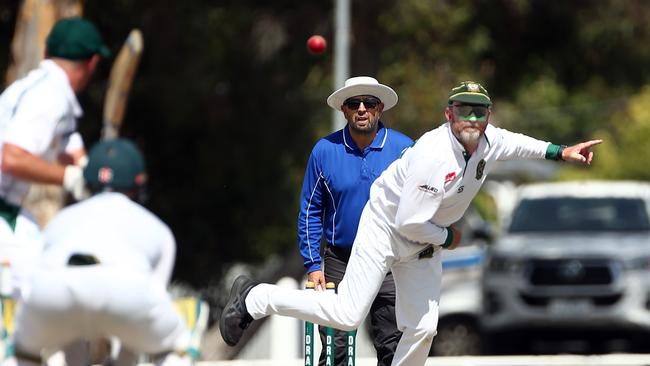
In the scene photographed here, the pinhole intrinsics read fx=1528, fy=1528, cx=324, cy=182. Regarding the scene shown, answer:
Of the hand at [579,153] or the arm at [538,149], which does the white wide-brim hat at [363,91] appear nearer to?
the arm at [538,149]

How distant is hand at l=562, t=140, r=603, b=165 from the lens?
27.4ft

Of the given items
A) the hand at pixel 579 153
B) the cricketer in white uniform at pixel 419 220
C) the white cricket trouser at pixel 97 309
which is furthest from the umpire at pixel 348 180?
the white cricket trouser at pixel 97 309

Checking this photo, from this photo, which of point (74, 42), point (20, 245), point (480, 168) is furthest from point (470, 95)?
point (20, 245)

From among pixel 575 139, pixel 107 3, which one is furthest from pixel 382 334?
pixel 575 139

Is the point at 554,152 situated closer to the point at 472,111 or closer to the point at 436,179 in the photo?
the point at 472,111

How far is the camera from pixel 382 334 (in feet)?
30.0

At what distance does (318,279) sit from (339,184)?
0.57 metres

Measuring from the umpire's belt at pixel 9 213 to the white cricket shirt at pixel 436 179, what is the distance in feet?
6.62

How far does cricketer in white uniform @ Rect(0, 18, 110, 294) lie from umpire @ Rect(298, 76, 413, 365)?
141cm

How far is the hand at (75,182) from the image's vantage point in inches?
311

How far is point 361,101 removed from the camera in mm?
8852

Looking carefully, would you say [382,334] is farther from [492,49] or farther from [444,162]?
[492,49]

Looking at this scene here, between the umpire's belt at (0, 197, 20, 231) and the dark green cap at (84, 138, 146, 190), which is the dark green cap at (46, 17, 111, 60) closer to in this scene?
the umpire's belt at (0, 197, 20, 231)

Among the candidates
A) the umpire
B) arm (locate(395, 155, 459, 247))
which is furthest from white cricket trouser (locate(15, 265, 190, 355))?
the umpire
